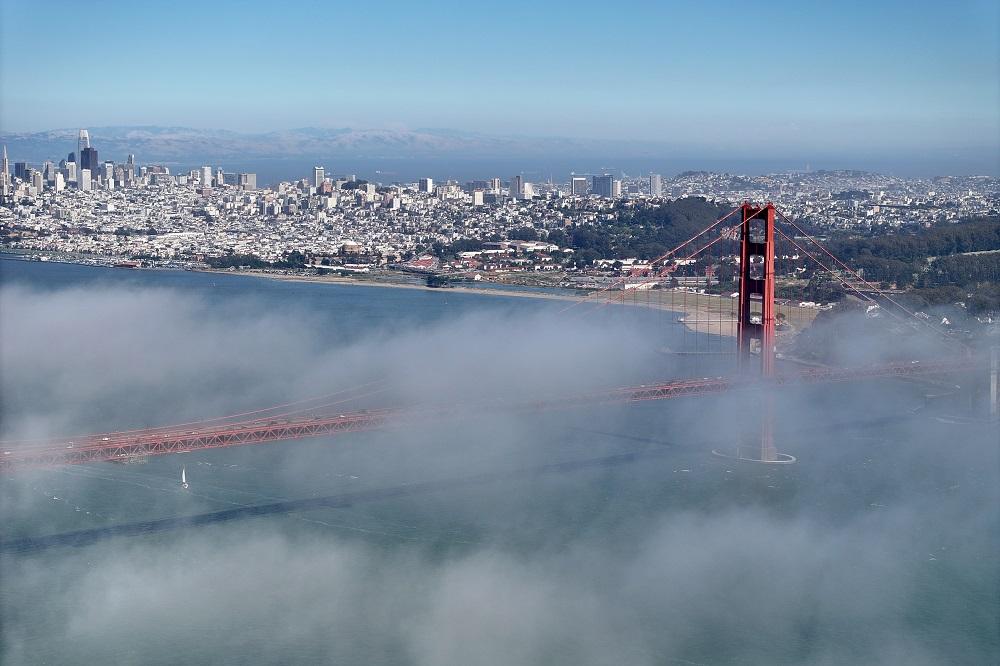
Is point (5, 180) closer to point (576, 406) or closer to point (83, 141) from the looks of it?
point (83, 141)

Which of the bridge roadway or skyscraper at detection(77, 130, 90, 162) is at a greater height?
skyscraper at detection(77, 130, 90, 162)

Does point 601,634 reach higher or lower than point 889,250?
lower

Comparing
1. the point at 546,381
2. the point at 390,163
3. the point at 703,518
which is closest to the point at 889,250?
the point at 546,381

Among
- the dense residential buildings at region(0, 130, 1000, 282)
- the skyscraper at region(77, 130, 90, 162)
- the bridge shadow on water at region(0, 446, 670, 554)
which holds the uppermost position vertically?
the skyscraper at region(77, 130, 90, 162)

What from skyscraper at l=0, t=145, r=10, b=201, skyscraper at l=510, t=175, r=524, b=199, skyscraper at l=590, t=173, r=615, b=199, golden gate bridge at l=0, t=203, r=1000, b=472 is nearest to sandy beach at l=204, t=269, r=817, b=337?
golden gate bridge at l=0, t=203, r=1000, b=472

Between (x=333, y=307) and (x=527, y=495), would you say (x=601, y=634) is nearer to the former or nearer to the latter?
(x=527, y=495)

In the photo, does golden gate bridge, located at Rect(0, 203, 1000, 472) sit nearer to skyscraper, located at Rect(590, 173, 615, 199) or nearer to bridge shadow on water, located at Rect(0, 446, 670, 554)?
bridge shadow on water, located at Rect(0, 446, 670, 554)

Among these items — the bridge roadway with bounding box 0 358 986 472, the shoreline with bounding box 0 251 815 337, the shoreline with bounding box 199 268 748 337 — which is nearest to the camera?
the bridge roadway with bounding box 0 358 986 472
